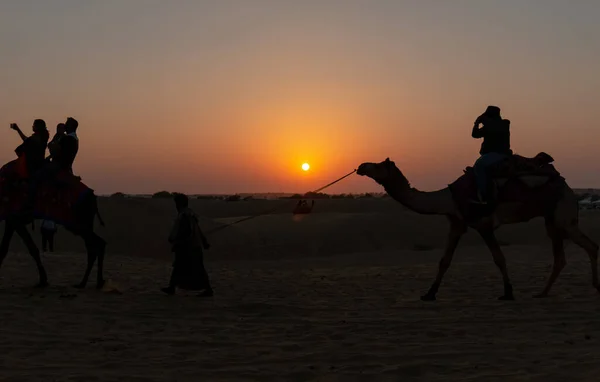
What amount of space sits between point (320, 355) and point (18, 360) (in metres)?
2.97

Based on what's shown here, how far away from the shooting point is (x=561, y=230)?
40.5 ft

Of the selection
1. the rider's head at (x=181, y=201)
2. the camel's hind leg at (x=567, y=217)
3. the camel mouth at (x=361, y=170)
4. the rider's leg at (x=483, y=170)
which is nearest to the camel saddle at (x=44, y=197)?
the rider's head at (x=181, y=201)

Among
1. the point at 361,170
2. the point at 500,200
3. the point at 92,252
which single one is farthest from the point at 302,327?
the point at 92,252

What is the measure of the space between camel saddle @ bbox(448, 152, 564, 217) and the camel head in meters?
1.06

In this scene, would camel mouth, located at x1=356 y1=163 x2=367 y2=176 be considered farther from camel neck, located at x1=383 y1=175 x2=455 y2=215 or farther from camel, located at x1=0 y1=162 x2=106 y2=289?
camel, located at x1=0 y1=162 x2=106 y2=289

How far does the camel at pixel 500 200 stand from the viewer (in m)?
11.9

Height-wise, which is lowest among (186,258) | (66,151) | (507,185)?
(186,258)

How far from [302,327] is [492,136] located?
4.92 meters

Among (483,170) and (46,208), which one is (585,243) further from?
(46,208)

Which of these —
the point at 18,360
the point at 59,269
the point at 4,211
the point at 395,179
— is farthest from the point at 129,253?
the point at 18,360

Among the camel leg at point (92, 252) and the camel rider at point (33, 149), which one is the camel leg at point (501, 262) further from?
the camel rider at point (33, 149)

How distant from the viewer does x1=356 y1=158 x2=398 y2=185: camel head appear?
11.5 meters

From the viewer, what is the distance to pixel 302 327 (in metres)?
9.21

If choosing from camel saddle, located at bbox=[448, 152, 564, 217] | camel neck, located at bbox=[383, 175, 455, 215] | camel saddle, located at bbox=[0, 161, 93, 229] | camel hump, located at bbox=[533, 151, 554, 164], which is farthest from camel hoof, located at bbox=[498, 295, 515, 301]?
camel saddle, located at bbox=[0, 161, 93, 229]
